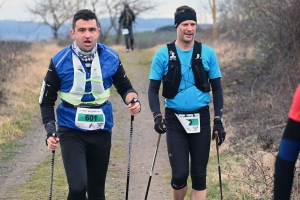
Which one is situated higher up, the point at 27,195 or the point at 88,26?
the point at 88,26

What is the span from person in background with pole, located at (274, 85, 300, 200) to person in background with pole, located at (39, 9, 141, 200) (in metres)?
2.30

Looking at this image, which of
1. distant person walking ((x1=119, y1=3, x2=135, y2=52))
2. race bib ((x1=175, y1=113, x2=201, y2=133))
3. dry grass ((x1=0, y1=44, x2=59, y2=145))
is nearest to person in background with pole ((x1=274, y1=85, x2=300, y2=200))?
race bib ((x1=175, y1=113, x2=201, y2=133))

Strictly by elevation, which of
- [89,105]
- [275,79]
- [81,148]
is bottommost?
[275,79]

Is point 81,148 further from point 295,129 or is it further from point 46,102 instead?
point 295,129

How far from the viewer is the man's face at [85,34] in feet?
16.7

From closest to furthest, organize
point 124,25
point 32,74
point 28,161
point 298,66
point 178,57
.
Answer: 1. point 178,57
2. point 28,161
3. point 298,66
4. point 32,74
5. point 124,25

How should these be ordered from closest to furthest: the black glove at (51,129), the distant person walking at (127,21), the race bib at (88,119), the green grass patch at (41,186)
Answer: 1. the black glove at (51,129)
2. the race bib at (88,119)
3. the green grass patch at (41,186)
4. the distant person walking at (127,21)

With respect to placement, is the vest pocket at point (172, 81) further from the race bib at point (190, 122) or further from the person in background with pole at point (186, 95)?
the race bib at point (190, 122)

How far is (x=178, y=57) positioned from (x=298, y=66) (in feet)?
19.6

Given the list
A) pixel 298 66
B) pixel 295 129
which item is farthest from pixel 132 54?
pixel 295 129

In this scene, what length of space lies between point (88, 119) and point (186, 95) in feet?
3.41

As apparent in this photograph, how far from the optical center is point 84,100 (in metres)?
5.14

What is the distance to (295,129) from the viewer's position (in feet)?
9.57

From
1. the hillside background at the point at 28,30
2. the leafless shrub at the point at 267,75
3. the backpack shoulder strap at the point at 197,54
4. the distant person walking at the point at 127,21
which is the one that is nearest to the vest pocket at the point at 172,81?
the backpack shoulder strap at the point at 197,54
